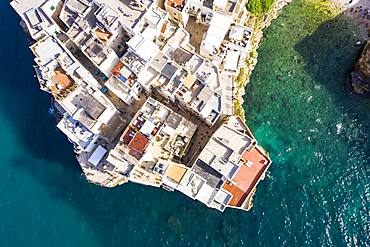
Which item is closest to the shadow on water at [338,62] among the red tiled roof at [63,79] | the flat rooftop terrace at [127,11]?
the flat rooftop terrace at [127,11]

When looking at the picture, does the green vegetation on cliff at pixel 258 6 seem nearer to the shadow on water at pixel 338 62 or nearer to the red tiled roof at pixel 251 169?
the shadow on water at pixel 338 62

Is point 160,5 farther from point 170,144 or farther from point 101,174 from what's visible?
point 101,174

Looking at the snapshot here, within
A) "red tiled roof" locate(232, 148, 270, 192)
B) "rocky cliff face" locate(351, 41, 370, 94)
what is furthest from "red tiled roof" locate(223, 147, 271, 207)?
"rocky cliff face" locate(351, 41, 370, 94)

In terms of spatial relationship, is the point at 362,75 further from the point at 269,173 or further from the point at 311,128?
the point at 269,173

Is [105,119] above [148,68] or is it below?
below

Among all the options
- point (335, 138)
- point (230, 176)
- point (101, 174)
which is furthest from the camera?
point (335, 138)

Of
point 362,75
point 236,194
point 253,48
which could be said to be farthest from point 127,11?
point 362,75

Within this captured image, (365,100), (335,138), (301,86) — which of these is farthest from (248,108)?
(365,100)
